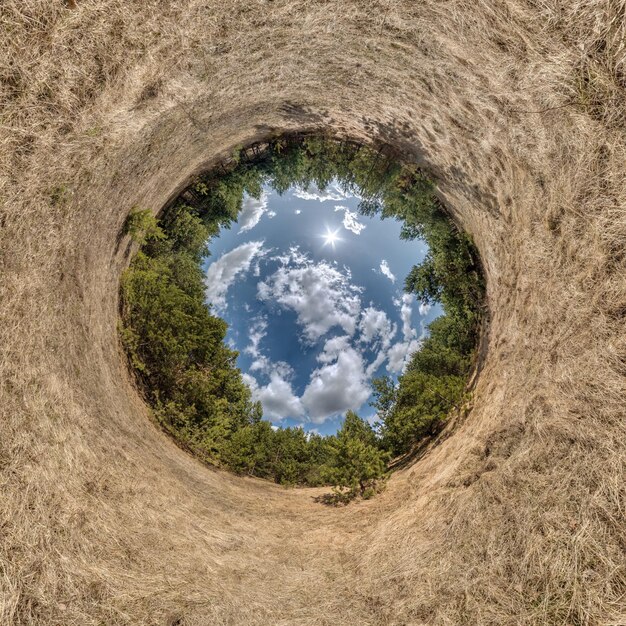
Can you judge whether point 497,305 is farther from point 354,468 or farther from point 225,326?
point 225,326

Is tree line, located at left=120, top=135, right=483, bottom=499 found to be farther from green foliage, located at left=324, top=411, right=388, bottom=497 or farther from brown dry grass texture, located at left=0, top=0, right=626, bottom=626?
brown dry grass texture, located at left=0, top=0, right=626, bottom=626

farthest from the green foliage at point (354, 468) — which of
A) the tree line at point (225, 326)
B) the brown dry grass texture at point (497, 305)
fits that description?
the brown dry grass texture at point (497, 305)

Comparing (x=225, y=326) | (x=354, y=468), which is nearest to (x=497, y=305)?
(x=354, y=468)

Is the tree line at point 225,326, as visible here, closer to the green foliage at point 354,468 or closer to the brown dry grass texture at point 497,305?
the green foliage at point 354,468

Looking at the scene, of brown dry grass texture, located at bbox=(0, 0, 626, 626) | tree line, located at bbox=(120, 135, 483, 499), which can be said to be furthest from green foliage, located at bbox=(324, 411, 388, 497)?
brown dry grass texture, located at bbox=(0, 0, 626, 626)

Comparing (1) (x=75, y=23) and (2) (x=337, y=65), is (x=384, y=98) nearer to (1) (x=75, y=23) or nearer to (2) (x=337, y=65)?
(2) (x=337, y=65)

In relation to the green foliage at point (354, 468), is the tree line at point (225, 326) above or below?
above
